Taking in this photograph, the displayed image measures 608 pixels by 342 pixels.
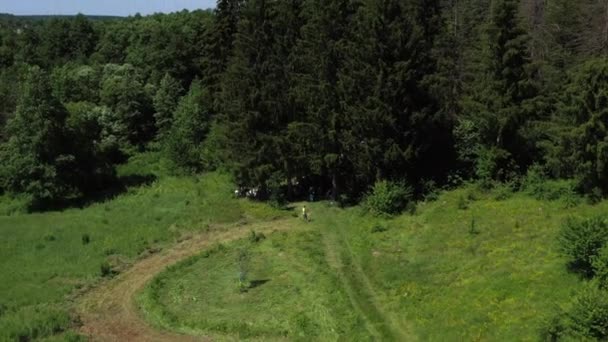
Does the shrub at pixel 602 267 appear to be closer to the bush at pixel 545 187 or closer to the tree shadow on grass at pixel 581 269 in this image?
the tree shadow on grass at pixel 581 269

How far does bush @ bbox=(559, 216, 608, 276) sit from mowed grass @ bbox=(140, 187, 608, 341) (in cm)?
83

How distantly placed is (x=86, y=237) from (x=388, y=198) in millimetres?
18595

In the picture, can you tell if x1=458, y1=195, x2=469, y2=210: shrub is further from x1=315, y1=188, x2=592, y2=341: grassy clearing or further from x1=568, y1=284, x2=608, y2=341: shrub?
x1=568, y1=284, x2=608, y2=341: shrub

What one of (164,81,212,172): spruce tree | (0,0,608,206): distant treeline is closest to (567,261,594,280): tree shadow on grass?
(0,0,608,206): distant treeline

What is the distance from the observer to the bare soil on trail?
90.9 feet

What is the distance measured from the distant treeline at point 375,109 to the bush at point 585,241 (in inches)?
400

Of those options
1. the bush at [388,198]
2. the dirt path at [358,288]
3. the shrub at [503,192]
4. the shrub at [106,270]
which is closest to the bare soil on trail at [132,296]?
the shrub at [106,270]

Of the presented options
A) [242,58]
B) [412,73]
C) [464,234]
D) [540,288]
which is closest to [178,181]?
[242,58]

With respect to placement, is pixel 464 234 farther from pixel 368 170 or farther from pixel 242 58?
pixel 242 58

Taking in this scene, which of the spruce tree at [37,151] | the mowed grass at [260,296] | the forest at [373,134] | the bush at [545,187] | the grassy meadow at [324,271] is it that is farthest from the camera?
the spruce tree at [37,151]

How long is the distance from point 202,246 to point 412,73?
55.0ft

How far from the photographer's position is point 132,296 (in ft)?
105

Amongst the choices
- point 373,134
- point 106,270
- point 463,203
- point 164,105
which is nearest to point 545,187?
point 463,203

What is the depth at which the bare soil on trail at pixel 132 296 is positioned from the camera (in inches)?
1091
